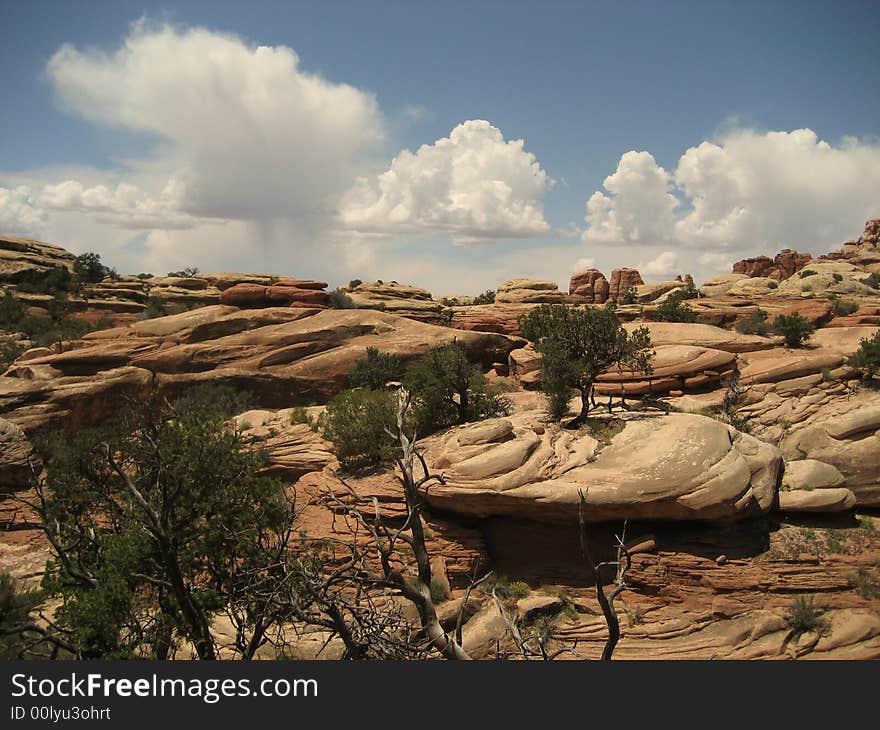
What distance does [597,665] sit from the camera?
21.5ft

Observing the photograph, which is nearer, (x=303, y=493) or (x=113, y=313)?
(x=303, y=493)

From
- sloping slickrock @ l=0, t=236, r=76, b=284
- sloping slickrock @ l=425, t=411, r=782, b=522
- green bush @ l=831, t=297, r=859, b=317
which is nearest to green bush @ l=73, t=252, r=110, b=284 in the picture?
sloping slickrock @ l=0, t=236, r=76, b=284

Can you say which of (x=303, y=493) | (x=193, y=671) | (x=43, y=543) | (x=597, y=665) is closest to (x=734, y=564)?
(x=597, y=665)

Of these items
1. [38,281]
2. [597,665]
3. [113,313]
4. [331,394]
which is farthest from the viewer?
[38,281]

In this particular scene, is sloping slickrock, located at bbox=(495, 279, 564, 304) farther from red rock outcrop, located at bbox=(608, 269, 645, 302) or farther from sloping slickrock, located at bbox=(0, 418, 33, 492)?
sloping slickrock, located at bbox=(0, 418, 33, 492)

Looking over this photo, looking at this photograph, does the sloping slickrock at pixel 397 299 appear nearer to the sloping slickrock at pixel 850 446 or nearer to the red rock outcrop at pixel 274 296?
the red rock outcrop at pixel 274 296

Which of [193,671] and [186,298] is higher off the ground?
[186,298]

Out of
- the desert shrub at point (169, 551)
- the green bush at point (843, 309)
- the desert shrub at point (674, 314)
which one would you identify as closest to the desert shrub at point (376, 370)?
the desert shrub at point (169, 551)

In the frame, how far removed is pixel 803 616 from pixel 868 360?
1437 centimetres

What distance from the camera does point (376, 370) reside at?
29422mm

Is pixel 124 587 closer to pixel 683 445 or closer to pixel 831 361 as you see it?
pixel 683 445

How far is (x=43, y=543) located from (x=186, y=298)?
131 feet

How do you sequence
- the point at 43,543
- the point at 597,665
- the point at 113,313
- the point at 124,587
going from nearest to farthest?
the point at 597,665, the point at 124,587, the point at 43,543, the point at 113,313

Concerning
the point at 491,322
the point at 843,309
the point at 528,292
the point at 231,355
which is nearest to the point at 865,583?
the point at 843,309
